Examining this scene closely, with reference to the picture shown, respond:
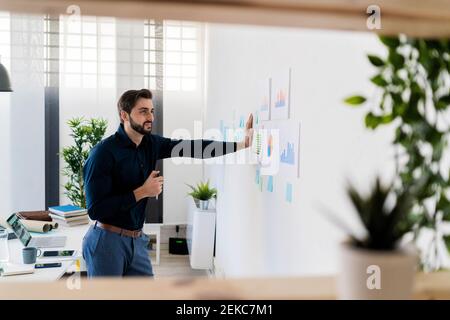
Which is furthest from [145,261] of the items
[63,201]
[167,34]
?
[167,34]

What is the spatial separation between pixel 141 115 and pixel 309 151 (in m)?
0.81

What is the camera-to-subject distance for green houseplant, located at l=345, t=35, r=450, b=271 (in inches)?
24.8

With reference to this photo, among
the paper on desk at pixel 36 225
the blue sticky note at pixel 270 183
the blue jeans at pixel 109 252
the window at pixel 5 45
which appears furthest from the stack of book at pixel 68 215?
the blue sticky note at pixel 270 183

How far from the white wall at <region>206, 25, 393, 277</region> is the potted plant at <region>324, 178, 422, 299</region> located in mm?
28

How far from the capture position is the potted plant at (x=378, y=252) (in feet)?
1.60

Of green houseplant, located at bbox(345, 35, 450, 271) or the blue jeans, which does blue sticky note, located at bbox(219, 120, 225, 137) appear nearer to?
the blue jeans

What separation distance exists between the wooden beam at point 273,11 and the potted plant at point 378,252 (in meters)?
0.22

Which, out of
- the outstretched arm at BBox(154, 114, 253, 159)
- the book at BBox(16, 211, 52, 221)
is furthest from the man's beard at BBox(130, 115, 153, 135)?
the book at BBox(16, 211, 52, 221)

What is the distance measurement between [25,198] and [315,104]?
7.33 ft

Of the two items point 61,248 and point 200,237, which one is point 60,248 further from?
point 200,237

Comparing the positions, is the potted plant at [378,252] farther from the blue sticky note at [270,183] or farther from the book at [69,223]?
the book at [69,223]

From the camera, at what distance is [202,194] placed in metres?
2.97

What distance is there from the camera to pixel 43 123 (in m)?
2.87
